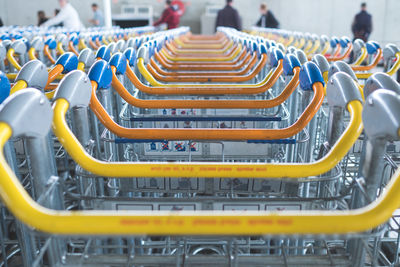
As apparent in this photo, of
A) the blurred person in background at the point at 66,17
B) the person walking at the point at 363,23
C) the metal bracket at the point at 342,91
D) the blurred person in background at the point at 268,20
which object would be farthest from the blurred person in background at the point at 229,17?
the metal bracket at the point at 342,91

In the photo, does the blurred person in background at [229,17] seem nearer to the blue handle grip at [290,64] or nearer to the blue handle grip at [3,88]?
the blue handle grip at [290,64]

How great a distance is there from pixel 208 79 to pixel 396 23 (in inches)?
315

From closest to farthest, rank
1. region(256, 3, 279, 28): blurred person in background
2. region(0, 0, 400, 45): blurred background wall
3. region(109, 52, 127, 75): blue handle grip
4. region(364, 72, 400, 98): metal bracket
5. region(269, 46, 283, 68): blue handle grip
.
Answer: region(364, 72, 400, 98): metal bracket → region(109, 52, 127, 75): blue handle grip → region(269, 46, 283, 68): blue handle grip → region(256, 3, 279, 28): blurred person in background → region(0, 0, 400, 45): blurred background wall

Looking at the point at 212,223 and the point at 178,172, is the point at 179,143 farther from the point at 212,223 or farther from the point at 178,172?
the point at 212,223

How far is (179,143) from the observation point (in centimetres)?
151

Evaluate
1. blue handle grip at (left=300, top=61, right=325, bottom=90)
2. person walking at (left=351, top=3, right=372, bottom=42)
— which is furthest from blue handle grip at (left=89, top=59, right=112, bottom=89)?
person walking at (left=351, top=3, right=372, bottom=42)

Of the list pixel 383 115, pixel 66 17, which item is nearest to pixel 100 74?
pixel 383 115

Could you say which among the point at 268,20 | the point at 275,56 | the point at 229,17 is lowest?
the point at 268,20

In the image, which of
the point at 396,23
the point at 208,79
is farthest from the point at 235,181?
the point at 396,23

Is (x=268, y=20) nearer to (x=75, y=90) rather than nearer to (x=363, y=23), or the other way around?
(x=363, y=23)

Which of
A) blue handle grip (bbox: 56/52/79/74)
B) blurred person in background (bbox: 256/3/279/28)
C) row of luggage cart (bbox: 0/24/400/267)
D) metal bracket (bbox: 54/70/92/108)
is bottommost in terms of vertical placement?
blurred person in background (bbox: 256/3/279/28)

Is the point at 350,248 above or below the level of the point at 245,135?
below

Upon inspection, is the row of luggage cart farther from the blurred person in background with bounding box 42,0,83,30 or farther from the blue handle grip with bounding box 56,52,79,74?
the blurred person in background with bounding box 42,0,83,30

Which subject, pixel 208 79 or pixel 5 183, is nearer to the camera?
pixel 5 183
